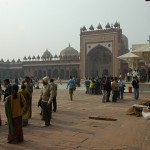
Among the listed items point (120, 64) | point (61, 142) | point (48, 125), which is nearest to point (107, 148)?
point (61, 142)

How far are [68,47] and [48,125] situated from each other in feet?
160

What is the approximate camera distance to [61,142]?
509 centimetres

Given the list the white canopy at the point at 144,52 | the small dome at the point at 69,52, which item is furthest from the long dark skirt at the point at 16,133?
the small dome at the point at 69,52

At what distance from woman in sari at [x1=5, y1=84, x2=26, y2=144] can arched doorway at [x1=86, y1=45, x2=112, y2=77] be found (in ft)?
120

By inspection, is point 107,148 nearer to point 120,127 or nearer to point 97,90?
point 120,127

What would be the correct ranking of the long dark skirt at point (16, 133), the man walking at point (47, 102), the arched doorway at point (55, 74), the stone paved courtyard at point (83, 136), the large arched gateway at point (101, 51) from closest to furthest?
1. the stone paved courtyard at point (83, 136)
2. the long dark skirt at point (16, 133)
3. the man walking at point (47, 102)
4. the large arched gateway at point (101, 51)
5. the arched doorway at point (55, 74)

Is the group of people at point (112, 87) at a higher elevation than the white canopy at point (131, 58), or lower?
lower

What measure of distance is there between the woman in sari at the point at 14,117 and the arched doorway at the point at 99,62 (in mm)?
36543

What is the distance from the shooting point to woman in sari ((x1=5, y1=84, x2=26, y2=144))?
5098mm

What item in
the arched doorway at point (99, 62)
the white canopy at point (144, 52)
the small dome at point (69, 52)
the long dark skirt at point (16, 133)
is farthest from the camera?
the small dome at point (69, 52)

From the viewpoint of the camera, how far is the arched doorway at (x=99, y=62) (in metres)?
42.0

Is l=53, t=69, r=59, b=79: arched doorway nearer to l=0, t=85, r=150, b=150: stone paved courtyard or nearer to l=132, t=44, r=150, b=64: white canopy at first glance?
l=132, t=44, r=150, b=64: white canopy

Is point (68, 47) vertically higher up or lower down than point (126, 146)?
higher up

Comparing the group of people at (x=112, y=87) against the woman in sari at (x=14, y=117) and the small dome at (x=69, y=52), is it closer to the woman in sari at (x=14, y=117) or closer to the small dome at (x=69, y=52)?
the woman in sari at (x=14, y=117)
